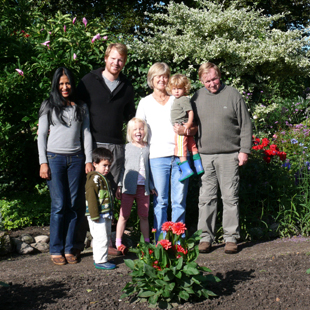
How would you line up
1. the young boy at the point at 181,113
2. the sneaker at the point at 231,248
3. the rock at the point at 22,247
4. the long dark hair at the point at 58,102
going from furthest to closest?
the rock at the point at 22,247 < the sneaker at the point at 231,248 < the young boy at the point at 181,113 < the long dark hair at the point at 58,102

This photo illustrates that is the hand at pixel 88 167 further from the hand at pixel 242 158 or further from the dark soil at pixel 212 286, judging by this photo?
the hand at pixel 242 158

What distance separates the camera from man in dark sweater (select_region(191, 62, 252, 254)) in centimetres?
382

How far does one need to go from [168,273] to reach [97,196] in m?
1.14

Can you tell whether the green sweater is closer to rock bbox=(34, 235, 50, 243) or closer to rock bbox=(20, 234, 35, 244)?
rock bbox=(34, 235, 50, 243)

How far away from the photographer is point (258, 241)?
4320 millimetres

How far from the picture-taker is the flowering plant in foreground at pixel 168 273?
8.23 ft

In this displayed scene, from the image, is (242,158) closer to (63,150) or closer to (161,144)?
(161,144)

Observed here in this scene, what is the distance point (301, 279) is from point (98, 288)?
1.53m

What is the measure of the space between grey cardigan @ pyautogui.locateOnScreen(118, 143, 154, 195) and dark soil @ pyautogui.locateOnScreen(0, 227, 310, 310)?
0.71 meters

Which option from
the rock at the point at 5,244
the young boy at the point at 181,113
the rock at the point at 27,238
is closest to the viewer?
the young boy at the point at 181,113

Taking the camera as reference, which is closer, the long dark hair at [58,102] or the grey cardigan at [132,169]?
the long dark hair at [58,102]

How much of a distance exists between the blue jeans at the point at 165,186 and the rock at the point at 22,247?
1.50 meters

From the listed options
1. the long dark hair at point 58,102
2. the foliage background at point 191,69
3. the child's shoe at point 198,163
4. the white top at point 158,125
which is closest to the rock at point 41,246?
the foliage background at point 191,69

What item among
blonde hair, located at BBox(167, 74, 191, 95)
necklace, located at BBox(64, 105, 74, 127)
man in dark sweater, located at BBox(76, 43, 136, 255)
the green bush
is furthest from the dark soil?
blonde hair, located at BBox(167, 74, 191, 95)
